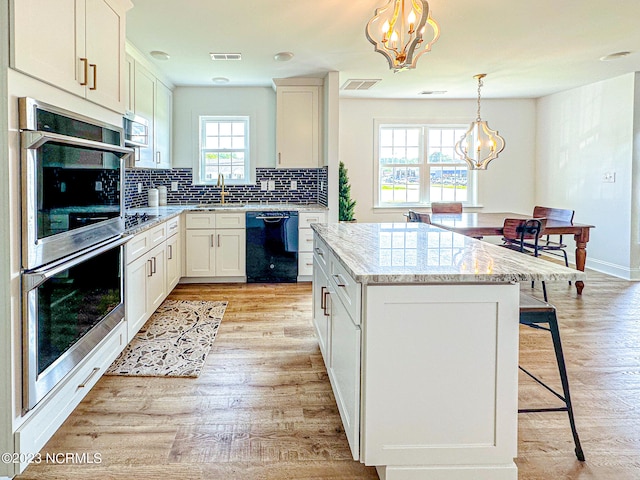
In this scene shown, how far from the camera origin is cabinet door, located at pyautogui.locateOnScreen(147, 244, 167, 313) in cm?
361

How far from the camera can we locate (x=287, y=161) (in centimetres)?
550

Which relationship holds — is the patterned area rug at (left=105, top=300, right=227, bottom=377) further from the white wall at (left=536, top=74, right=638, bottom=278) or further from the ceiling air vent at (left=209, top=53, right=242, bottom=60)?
the white wall at (left=536, top=74, right=638, bottom=278)

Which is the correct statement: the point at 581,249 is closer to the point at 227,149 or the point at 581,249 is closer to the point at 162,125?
the point at 227,149

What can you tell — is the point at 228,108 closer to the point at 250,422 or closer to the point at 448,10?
the point at 448,10

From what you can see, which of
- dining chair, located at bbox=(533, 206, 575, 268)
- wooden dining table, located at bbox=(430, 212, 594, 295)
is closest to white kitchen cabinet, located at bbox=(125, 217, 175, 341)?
wooden dining table, located at bbox=(430, 212, 594, 295)

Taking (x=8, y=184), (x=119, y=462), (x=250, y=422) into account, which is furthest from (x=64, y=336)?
(x=250, y=422)

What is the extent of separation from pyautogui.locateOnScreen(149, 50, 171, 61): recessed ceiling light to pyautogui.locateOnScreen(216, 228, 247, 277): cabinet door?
179 cm

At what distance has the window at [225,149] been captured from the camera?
5941mm

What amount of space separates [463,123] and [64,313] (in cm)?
626

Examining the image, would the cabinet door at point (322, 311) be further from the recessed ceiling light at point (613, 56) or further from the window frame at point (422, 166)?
the window frame at point (422, 166)

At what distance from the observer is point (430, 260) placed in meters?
1.89

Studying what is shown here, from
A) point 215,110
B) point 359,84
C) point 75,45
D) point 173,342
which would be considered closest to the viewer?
point 75,45

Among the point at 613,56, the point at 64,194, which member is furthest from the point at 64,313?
the point at 613,56

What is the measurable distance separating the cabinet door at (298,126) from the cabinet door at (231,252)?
3.17ft
